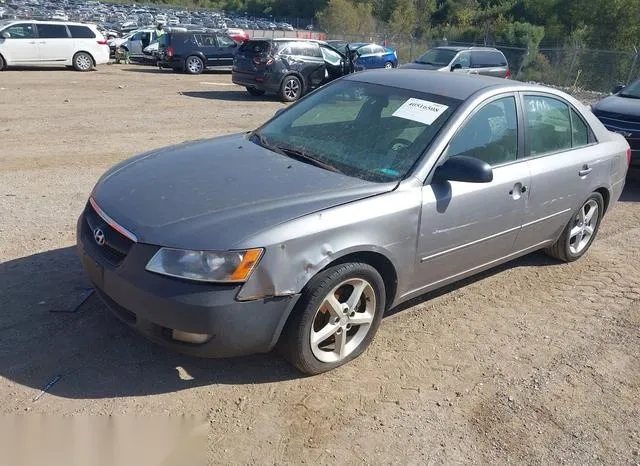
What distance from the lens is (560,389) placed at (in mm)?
3488

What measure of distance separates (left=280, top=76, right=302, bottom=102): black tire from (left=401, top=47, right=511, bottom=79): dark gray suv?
3.78 meters

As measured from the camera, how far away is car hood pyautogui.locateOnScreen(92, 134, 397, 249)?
3.01m

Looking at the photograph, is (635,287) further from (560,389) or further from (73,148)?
(73,148)

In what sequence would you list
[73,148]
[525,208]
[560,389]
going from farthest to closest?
[73,148], [525,208], [560,389]

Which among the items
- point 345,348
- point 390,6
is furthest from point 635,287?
point 390,6

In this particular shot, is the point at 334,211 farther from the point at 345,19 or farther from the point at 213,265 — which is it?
the point at 345,19

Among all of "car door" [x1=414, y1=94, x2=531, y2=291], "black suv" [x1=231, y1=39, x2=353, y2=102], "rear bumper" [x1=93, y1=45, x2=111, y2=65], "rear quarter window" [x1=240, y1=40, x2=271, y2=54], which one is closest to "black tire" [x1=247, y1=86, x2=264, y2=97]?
"black suv" [x1=231, y1=39, x2=353, y2=102]

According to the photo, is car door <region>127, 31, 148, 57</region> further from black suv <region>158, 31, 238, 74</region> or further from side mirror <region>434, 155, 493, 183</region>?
side mirror <region>434, 155, 493, 183</region>

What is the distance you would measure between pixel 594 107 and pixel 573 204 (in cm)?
458

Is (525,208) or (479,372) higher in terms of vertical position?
(525,208)

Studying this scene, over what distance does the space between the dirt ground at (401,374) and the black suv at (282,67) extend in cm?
1024

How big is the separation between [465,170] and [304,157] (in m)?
1.04

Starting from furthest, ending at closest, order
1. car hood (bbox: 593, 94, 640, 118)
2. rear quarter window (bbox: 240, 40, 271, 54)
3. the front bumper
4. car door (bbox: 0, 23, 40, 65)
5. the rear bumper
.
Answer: the rear bumper, car door (bbox: 0, 23, 40, 65), rear quarter window (bbox: 240, 40, 271, 54), car hood (bbox: 593, 94, 640, 118), the front bumper

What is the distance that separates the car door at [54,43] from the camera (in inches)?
Answer: 747
